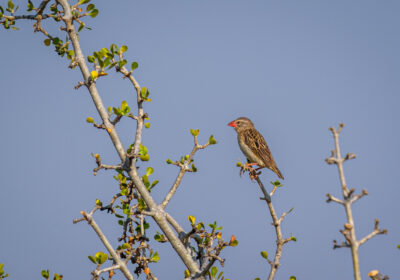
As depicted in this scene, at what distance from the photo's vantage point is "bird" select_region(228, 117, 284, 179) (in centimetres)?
1214

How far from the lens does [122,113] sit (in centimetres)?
607

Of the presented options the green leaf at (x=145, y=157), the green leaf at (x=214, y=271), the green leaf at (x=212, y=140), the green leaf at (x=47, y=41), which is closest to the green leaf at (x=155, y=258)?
the green leaf at (x=214, y=271)

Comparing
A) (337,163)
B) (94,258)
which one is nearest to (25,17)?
(94,258)

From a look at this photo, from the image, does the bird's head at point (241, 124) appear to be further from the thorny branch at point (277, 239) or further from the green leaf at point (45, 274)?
the green leaf at point (45, 274)

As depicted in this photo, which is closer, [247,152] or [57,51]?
[57,51]

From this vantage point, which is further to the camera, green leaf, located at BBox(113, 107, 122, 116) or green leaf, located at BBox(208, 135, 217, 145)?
Answer: green leaf, located at BBox(208, 135, 217, 145)

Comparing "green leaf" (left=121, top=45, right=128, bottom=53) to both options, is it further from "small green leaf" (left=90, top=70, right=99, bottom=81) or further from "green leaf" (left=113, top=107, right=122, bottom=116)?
"green leaf" (left=113, top=107, right=122, bottom=116)

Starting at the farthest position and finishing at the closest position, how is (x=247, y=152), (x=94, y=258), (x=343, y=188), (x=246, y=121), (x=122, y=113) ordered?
(x=246, y=121)
(x=247, y=152)
(x=122, y=113)
(x=94, y=258)
(x=343, y=188)

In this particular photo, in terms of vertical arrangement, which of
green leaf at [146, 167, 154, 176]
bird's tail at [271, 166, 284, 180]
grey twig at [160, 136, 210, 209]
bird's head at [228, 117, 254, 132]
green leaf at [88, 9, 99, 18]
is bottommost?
grey twig at [160, 136, 210, 209]

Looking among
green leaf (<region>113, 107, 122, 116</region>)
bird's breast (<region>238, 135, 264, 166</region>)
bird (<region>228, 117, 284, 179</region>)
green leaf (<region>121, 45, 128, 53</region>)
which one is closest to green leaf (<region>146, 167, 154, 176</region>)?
green leaf (<region>113, 107, 122, 116</region>)

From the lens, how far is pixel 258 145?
12664 millimetres

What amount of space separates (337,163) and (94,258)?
2918 mm

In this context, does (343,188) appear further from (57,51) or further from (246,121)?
(246,121)

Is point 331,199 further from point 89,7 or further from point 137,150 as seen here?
point 89,7
